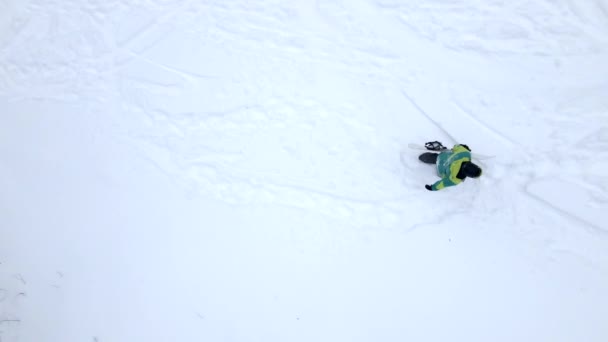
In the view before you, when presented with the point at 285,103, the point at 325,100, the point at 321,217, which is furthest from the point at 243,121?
the point at 321,217

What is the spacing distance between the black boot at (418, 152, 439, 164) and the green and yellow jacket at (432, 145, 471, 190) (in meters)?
0.28

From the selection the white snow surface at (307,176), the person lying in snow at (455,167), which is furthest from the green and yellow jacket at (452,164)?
the white snow surface at (307,176)

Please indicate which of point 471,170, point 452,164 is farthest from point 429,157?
point 471,170

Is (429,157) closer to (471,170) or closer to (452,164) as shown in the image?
(452,164)

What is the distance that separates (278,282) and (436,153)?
74.7 inches

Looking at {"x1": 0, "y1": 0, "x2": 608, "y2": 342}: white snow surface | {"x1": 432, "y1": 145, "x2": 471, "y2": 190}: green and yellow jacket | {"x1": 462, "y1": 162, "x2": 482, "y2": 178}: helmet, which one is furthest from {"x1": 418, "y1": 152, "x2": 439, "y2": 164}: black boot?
{"x1": 462, "y1": 162, "x2": 482, "y2": 178}: helmet

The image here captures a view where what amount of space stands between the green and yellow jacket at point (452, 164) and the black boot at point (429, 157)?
276mm

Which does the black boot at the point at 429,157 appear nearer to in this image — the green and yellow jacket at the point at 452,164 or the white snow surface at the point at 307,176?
the white snow surface at the point at 307,176

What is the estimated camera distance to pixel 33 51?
507cm

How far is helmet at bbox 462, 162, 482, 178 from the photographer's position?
3326 mm

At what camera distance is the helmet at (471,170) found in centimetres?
333

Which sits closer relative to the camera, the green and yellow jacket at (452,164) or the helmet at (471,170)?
the helmet at (471,170)

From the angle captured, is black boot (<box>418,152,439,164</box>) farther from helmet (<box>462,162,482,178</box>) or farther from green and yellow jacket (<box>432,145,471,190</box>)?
helmet (<box>462,162,482,178</box>)

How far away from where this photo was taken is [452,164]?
345cm
